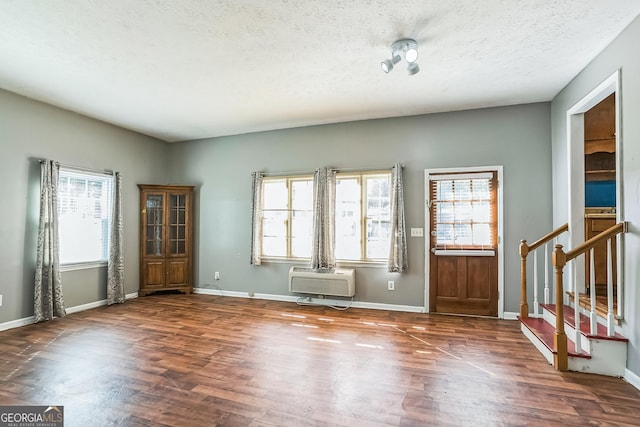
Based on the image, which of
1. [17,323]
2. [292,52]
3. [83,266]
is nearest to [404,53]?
[292,52]

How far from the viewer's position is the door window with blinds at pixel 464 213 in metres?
4.32

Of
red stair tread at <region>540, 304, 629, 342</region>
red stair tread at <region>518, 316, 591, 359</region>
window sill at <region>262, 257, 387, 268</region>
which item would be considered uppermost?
window sill at <region>262, 257, 387, 268</region>

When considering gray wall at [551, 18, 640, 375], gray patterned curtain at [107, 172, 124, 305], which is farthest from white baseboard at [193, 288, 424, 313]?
gray wall at [551, 18, 640, 375]

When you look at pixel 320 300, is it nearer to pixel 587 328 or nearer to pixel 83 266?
pixel 587 328

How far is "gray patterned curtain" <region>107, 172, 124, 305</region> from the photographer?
499 cm

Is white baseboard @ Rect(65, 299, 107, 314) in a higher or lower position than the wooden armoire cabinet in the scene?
lower

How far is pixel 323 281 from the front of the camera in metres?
4.82

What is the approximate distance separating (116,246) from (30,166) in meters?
1.58

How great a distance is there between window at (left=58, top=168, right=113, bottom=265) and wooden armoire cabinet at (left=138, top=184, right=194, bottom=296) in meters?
0.60

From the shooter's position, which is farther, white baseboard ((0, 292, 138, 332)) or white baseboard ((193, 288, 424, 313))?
white baseboard ((193, 288, 424, 313))

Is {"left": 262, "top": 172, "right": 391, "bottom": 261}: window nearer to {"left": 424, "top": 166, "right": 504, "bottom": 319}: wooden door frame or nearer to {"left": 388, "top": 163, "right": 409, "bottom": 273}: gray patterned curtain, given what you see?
{"left": 388, "top": 163, "right": 409, "bottom": 273}: gray patterned curtain

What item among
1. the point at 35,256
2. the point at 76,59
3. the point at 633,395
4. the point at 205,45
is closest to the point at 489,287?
the point at 633,395

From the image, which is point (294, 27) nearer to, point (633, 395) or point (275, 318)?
point (275, 318)

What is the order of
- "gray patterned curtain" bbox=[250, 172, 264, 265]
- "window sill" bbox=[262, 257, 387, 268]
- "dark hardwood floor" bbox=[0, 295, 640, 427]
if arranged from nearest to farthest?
"dark hardwood floor" bbox=[0, 295, 640, 427] < "window sill" bbox=[262, 257, 387, 268] < "gray patterned curtain" bbox=[250, 172, 264, 265]
